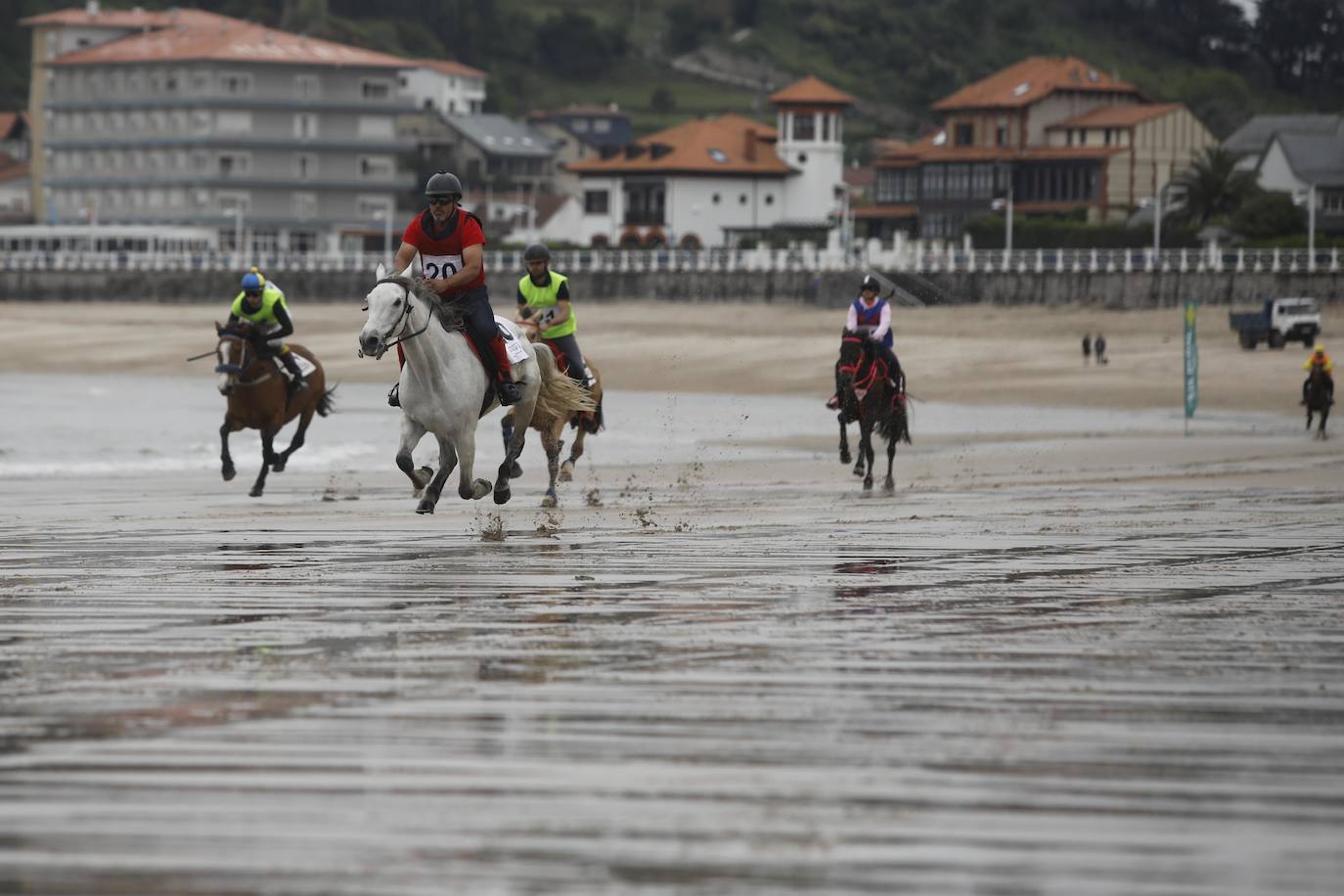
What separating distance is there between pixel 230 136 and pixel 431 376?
113 m

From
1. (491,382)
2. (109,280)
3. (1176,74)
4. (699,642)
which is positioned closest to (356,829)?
(699,642)

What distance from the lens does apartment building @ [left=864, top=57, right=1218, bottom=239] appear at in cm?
11131

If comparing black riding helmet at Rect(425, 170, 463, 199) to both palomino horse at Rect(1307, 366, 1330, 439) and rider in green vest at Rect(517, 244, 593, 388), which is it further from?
palomino horse at Rect(1307, 366, 1330, 439)

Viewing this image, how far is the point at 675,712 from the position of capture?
7504mm

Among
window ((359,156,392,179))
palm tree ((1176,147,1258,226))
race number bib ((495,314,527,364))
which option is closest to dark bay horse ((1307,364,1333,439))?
race number bib ((495,314,527,364))

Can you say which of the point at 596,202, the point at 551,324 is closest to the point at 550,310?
the point at 551,324

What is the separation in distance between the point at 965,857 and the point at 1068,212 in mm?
105418

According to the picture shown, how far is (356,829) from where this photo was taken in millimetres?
5859

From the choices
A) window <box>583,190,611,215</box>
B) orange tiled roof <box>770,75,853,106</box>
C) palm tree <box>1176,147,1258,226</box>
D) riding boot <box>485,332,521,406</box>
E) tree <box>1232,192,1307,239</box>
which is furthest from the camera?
window <box>583,190,611,215</box>

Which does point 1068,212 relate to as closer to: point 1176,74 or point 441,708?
point 1176,74

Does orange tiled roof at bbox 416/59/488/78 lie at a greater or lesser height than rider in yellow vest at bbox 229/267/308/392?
greater

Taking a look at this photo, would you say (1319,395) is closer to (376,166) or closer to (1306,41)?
(376,166)

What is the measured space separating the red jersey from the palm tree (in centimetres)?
8515

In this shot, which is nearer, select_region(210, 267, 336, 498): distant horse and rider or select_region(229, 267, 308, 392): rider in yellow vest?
select_region(210, 267, 336, 498): distant horse and rider
